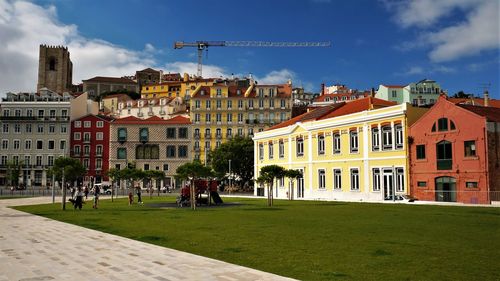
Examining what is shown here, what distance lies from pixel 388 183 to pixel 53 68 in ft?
518

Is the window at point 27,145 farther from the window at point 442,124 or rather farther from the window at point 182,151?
the window at point 442,124

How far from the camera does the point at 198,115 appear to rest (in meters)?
95.9

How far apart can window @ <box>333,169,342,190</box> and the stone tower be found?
144 meters

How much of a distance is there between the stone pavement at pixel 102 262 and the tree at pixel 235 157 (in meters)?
63.9

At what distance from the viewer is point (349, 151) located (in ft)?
157

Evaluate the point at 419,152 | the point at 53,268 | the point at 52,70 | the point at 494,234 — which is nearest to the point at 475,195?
the point at 419,152

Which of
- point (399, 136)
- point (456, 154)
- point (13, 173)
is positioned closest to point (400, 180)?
point (399, 136)

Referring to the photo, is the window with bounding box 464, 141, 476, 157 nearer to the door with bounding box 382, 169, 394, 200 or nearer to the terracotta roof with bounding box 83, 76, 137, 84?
the door with bounding box 382, 169, 394, 200

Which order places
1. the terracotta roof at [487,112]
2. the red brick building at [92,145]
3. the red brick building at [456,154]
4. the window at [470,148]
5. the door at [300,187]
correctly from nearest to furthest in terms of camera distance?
1. the red brick building at [456,154]
2. the window at [470,148]
3. the terracotta roof at [487,112]
4. the door at [300,187]
5. the red brick building at [92,145]

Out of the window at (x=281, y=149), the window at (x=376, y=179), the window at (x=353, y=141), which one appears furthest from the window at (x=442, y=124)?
the window at (x=281, y=149)

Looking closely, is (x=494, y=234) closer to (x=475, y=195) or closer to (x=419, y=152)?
(x=475, y=195)

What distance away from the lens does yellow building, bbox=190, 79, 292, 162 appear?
95688 millimetres

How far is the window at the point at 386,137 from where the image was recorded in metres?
44.2

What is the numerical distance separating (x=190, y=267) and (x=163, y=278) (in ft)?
4.05
